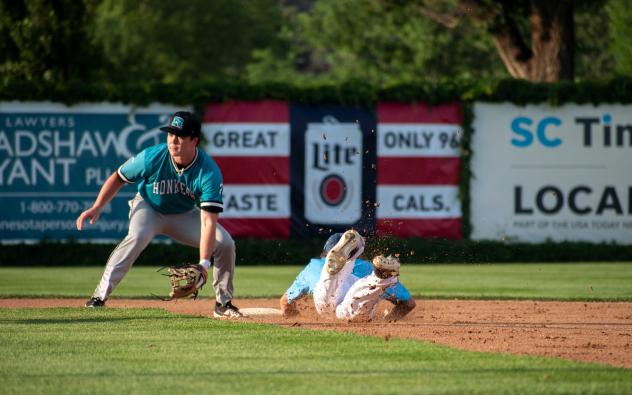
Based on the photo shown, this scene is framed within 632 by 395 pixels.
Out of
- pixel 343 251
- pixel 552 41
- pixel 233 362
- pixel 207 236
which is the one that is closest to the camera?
pixel 233 362

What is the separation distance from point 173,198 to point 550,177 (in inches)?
469

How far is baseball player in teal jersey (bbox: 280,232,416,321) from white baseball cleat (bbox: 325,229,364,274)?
12 millimetres

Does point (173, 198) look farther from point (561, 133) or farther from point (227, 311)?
point (561, 133)

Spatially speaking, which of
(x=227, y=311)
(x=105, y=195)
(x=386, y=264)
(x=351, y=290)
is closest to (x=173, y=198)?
(x=105, y=195)

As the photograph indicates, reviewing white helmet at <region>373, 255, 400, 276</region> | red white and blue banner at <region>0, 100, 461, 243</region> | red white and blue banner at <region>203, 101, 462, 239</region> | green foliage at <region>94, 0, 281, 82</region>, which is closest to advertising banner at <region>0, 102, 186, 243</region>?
red white and blue banner at <region>0, 100, 461, 243</region>

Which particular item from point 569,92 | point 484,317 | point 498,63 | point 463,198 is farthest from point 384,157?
point 498,63

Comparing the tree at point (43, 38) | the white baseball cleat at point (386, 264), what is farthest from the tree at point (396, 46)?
the white baseball cleat at point (386, 264)

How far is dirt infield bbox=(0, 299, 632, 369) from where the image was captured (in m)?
8.45

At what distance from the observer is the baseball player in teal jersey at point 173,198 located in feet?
32.1

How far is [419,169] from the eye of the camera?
68.1 ft

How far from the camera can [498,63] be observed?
48812mm

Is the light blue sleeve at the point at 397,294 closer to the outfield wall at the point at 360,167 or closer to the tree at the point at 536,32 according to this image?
the outfield wall at the point at 360,167

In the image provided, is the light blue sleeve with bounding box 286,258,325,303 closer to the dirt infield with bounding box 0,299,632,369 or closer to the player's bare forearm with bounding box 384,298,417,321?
the dirt infield with bounding box 0,299,632,369

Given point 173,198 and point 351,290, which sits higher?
point 173,198
